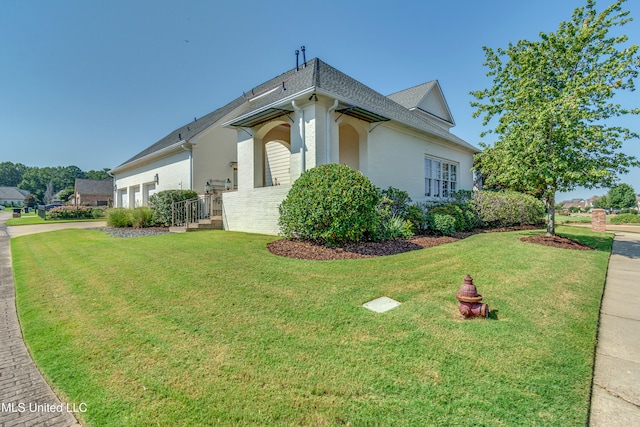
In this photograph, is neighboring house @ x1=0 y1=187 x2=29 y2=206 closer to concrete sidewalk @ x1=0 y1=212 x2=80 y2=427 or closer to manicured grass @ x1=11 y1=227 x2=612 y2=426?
manicured grass @ x1=11 y1=227 x2=612 y2=426

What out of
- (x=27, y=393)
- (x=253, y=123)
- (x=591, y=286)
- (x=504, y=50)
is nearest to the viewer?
(x=27, y=393)

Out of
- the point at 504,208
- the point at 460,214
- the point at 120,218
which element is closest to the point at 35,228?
the point at 120,218

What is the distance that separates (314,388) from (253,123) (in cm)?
1025

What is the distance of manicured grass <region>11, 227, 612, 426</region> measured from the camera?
6.64ft

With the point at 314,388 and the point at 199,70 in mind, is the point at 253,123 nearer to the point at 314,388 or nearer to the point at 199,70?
the point at 199,70

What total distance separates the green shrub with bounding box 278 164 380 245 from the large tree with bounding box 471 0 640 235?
4.57 metres

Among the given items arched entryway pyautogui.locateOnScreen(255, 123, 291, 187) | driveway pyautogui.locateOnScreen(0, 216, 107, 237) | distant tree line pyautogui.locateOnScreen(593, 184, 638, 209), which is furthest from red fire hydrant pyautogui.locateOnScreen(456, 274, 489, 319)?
distant tree line pyautogui.locateOnScreen(593, 184, 638, 209)

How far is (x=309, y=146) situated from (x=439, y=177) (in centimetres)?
858

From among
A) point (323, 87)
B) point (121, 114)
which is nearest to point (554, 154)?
point (323, 87)

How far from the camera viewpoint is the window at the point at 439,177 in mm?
14070

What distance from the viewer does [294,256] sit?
20.8ft

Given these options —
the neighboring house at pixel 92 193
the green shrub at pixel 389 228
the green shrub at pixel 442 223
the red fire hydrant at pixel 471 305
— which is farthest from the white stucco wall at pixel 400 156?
the neighboring house at pixel 92 193

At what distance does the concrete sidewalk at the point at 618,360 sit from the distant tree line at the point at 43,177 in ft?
341

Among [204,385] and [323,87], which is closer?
[204,385]
